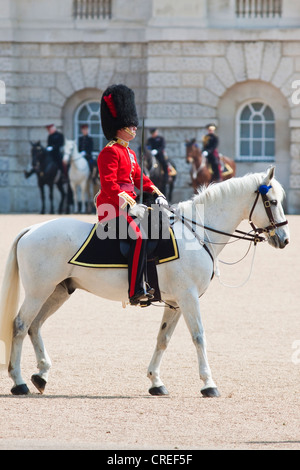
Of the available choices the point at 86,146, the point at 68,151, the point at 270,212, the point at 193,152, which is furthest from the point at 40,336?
the point at 86,146

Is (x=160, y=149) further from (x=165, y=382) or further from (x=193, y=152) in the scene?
(x=165, y=382)

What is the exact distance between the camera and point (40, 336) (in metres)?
7.78

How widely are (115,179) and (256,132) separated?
19773 millimetres

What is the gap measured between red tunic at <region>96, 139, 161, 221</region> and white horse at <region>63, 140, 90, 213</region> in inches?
694

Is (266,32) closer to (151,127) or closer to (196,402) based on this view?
(151,127)

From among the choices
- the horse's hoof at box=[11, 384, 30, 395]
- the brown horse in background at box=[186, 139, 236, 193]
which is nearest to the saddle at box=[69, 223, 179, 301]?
the horse's hoof at box=[11, 384, 30, 395]

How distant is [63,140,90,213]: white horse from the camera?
25.2m

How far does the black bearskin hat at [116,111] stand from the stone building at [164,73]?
18.5 m

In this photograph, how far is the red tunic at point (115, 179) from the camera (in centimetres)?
737

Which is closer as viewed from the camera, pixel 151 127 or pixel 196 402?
pixel 196 402

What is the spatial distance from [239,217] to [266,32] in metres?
18.9

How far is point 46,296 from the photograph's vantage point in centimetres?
758
